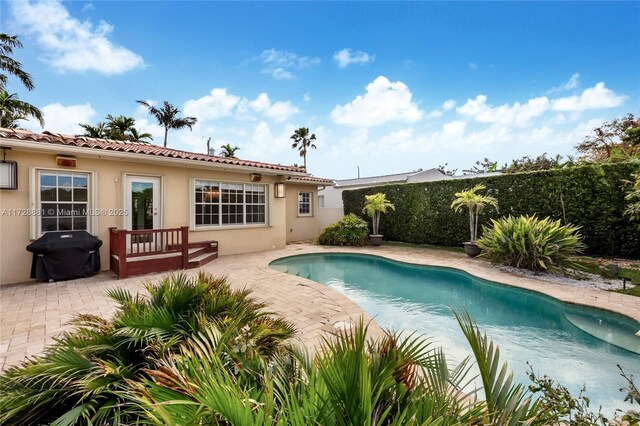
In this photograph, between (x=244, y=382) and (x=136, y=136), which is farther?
(x=136, y=136)

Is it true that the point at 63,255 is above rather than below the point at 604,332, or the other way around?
above

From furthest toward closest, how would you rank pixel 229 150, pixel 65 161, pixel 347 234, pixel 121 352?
pixel 229 150 < pixel 347 234 < pixel 65 161 < pixel 121 352

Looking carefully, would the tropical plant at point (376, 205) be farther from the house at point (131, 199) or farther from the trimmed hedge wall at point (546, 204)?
the house at point (131, 199)

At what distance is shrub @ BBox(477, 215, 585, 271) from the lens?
816cm

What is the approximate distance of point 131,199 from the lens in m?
8.77

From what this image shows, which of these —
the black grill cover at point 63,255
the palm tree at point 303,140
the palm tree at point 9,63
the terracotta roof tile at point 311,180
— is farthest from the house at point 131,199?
the palm tree at point 303,140

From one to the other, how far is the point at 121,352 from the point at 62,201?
7.80 meters

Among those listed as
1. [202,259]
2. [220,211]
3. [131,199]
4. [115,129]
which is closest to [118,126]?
[115,129]

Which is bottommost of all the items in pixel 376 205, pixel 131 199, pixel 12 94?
pixel 376 205

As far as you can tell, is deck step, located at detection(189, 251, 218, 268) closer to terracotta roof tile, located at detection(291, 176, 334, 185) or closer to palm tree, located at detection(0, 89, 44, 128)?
terracotta roof tile, located at detection(291, 176, 334, 185)

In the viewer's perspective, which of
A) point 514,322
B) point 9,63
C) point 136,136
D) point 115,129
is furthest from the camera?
point 136,136

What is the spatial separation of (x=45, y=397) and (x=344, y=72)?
50.5ft

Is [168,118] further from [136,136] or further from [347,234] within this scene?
[347,234]

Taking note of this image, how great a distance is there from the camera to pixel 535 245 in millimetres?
8234
